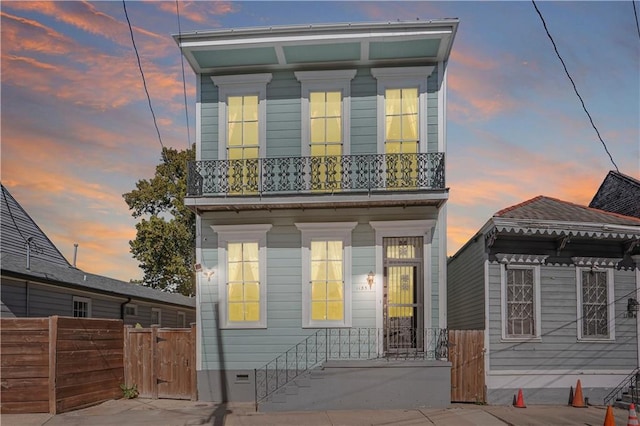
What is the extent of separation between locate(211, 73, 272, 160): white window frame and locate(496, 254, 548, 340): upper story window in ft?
21.7

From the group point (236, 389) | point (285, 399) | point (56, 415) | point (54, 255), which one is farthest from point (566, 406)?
point (54, 255)

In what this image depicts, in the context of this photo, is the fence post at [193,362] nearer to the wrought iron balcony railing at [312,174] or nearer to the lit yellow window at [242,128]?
the wrought iron balcony railing at [312,174]

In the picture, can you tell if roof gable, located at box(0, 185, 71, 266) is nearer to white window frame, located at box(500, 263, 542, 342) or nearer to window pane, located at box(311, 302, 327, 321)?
window pane, located at box(311, 302, 327, 321)

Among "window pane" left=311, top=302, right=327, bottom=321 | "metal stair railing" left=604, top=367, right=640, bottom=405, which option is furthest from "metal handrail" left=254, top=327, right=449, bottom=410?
"metal stair railing" left=604, top=367, right=640, bottom=405

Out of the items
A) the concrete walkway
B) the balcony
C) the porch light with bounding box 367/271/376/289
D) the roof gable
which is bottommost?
the concrete walkway

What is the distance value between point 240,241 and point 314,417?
4.70 meters

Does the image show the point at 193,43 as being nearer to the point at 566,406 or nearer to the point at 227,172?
the point at 227,172

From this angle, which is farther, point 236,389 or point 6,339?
point 236,389

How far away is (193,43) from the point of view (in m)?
14.4

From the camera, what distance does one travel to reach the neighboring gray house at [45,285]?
15159mm

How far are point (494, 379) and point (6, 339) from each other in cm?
1081

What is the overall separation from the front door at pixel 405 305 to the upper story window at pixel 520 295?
1928 millimetres

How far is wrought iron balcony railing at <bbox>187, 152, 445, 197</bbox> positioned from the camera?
47.6 ft

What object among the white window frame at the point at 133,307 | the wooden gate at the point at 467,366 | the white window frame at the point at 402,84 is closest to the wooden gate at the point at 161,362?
the wooden gate at the point at 467,366
